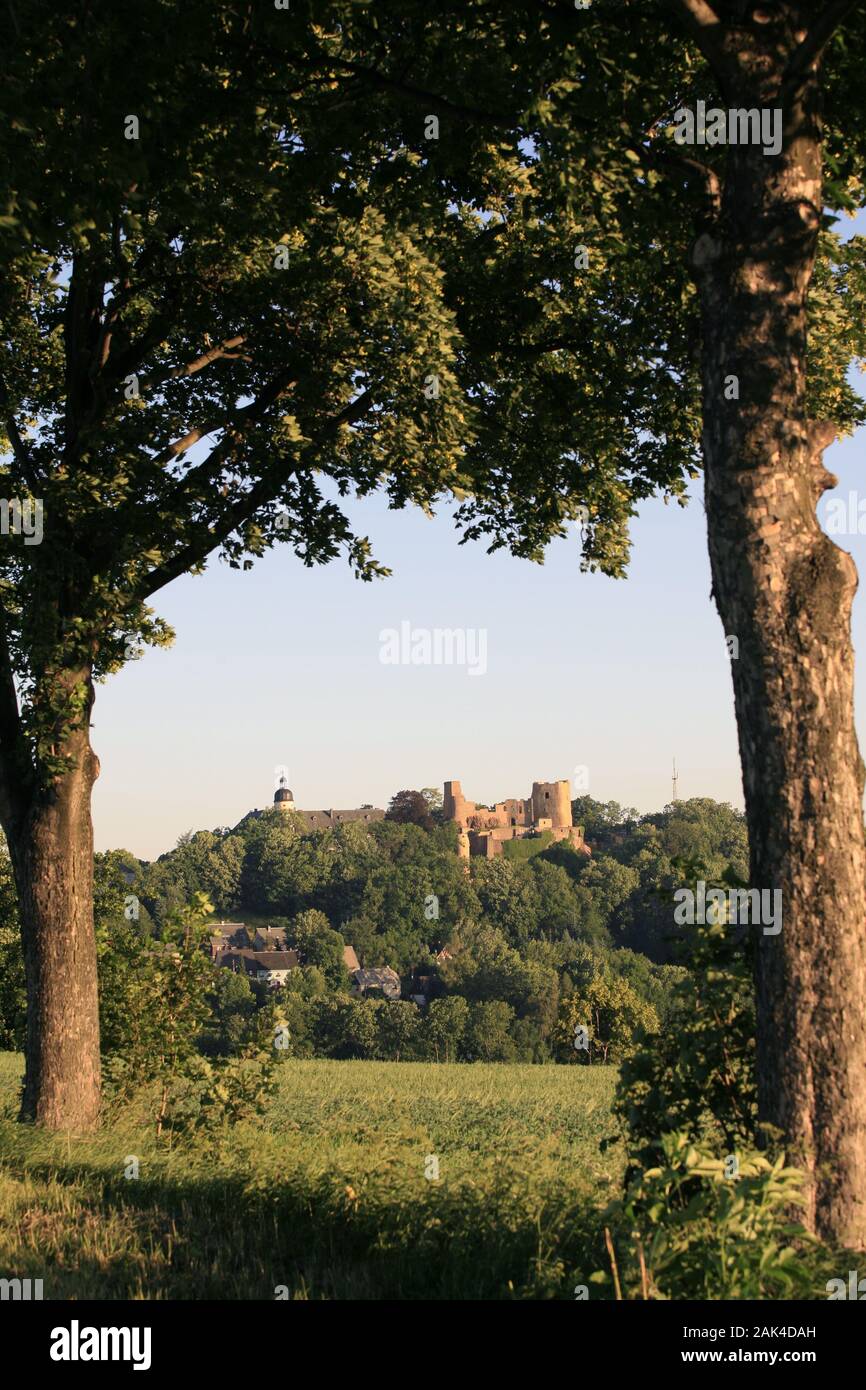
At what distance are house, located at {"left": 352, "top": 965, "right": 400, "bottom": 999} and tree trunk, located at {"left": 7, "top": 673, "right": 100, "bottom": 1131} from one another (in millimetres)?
117603

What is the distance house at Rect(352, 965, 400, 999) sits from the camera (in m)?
132

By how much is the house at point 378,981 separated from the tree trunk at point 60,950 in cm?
11760

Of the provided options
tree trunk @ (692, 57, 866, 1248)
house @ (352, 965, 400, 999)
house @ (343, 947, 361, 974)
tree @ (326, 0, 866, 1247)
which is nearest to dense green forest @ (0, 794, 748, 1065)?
house @ (343, 947, 361, 974)

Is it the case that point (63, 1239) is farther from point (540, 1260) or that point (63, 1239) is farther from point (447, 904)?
point (447, 904)

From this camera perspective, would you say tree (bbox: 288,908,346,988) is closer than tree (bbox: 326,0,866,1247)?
No

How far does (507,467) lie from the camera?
48.3ft

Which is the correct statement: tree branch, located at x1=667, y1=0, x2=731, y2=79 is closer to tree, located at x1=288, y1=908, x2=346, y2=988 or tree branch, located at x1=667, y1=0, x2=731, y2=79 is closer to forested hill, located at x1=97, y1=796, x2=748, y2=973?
forested hill, located at x1=97, y1=796, x2=748, y2=973

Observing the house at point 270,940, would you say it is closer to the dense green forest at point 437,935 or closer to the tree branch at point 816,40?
the dense green forest at point 437,935

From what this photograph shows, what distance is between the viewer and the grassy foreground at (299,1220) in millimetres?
6438

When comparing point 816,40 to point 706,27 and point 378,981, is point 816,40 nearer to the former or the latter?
point 706,27

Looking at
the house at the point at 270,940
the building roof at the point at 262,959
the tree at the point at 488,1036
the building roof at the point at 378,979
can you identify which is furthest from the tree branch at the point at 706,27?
the house at the point at 270,940

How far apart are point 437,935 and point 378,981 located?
22680 mm
